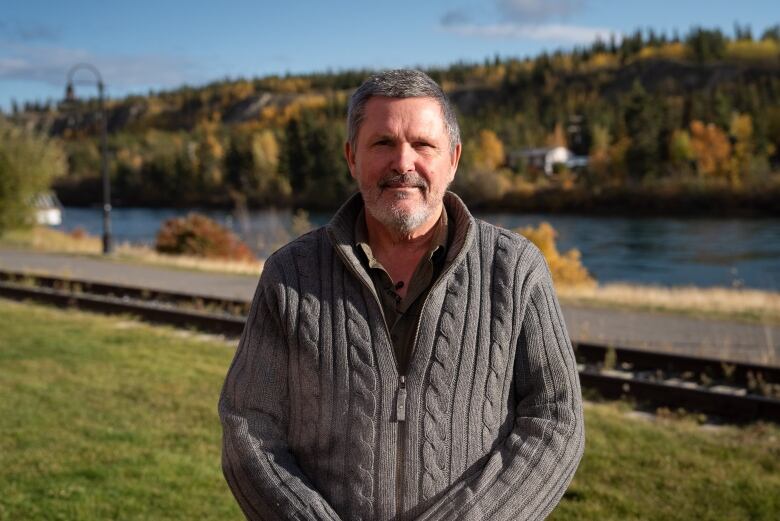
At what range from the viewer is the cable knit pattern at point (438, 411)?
2102 millimetres

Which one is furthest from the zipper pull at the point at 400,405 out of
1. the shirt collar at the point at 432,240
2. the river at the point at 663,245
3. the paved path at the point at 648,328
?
the river at the point at 663,245

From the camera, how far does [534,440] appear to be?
210 centimetres

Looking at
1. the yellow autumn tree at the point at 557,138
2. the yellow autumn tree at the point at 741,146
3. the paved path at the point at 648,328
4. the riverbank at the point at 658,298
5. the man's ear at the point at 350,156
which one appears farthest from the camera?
the yellow autumn tree at the point at 557,138

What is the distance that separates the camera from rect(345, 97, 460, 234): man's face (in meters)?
2.15

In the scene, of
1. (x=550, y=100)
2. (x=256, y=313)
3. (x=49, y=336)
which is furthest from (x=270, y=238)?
(x=550, y=100)

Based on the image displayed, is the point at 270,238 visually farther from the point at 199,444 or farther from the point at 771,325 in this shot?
the point at 199,444

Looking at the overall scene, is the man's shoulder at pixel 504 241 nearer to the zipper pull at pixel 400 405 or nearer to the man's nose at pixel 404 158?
the man's nose at pixel 404 158

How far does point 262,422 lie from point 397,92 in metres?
0.88

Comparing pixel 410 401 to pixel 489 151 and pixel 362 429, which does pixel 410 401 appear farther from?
pixel 489 151

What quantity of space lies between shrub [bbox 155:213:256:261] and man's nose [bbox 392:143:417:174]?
1010 inches

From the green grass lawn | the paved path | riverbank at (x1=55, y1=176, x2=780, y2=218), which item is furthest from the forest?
the green grass lawn

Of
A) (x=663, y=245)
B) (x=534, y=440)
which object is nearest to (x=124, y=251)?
(x=663, y=245)

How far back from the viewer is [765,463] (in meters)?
5.65

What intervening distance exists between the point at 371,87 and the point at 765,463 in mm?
4614
